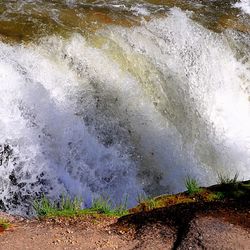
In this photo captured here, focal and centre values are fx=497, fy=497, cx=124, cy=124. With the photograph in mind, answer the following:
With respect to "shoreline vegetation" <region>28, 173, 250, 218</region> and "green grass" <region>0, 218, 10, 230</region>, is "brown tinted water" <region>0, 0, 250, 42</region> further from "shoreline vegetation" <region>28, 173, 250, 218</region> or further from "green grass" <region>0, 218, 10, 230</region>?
"green grass" <region>0, 218, 10, 230</region>

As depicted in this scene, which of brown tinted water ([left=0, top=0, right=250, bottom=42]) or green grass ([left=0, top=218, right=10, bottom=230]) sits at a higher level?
brown tinted water ([left=0, top=0, right=250, bottom=42])

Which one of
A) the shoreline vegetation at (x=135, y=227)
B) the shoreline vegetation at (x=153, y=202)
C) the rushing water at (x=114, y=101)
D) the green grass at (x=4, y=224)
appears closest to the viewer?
the shoreline vegetation at (x=135, y=227)

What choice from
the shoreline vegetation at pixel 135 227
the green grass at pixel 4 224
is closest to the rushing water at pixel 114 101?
the green grass at pixel 4 224

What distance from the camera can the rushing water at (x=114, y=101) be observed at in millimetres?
8008

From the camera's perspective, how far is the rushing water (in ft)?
26.3

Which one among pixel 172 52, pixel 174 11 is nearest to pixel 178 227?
pixel 172 52

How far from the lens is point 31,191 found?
7.82 metres

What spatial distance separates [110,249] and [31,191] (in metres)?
2.72

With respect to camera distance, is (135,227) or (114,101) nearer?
(135,227)

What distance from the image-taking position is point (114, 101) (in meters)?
8.77

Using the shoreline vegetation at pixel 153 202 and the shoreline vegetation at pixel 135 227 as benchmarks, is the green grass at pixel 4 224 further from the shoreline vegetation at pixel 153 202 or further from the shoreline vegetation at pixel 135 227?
the shoreline vegetation at pixel 153 202

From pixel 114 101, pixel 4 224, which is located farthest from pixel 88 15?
pixel 4 224

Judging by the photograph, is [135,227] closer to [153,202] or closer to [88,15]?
[153,202]

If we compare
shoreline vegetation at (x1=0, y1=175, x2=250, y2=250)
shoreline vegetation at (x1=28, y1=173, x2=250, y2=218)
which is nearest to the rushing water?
shoreline vegetation at (x1=28, y1=173, x2=250, y2=218)
